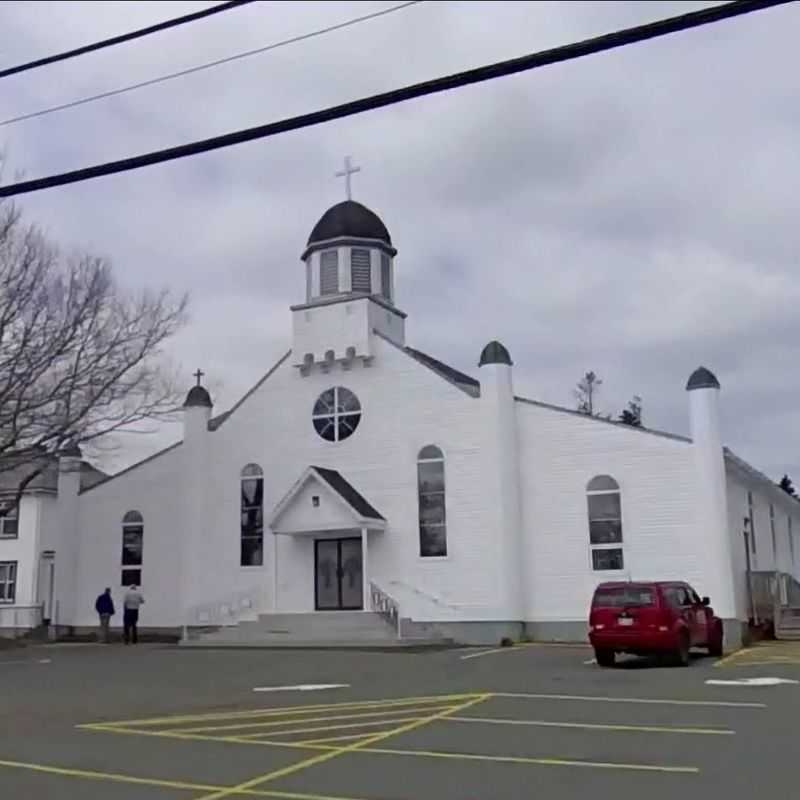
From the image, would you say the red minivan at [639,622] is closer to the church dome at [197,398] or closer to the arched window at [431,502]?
the arched window at [431,502]

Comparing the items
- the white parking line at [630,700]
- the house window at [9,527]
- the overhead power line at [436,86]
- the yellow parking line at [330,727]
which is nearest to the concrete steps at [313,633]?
the white parking line at [630,700]

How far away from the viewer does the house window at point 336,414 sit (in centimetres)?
3300

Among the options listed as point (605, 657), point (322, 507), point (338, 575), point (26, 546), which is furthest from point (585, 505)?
point (26, 546)

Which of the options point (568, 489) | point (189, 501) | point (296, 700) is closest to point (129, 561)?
point (189, 501)

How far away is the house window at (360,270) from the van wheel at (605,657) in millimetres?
16649

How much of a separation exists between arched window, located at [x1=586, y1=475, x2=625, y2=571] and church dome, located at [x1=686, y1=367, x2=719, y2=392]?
127 inches

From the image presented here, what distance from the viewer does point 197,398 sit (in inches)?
1378

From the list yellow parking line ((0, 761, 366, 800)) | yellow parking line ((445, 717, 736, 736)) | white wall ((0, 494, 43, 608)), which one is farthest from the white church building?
yellow parking line ((0, 761, 366, 800))

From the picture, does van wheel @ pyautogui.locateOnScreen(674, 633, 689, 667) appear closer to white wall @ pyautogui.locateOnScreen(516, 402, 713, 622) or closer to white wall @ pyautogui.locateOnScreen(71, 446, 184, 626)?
white wall @ pyautogui.locateOnScreen(516, 402, 713, 622)

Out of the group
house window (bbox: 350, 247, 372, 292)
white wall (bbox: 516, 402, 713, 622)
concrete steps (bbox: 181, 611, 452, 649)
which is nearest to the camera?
white wall (bbox: 516, 402, 713, 622)

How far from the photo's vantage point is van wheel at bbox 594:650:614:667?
21.2 m

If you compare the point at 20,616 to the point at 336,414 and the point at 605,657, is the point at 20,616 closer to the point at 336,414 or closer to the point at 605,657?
the point at 336,414

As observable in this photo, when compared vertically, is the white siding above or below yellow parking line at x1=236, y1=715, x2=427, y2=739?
above

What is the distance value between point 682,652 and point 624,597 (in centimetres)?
157
